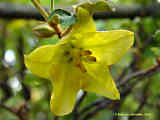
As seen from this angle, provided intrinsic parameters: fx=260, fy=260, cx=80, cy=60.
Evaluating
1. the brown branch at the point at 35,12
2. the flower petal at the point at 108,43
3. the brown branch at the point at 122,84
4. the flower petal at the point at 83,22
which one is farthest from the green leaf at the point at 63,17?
the brown branch at the point at 35,12

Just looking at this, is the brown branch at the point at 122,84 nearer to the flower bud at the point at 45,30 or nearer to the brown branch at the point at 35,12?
the flower bud at the point at 45,30

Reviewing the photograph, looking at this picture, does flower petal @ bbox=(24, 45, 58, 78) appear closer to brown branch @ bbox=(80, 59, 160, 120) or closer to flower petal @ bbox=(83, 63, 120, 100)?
flower petal @ bbox=(83, 63, 120, 100)

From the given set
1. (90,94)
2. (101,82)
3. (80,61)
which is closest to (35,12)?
(90,94)

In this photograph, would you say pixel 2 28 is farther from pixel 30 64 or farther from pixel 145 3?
pixel 30 64

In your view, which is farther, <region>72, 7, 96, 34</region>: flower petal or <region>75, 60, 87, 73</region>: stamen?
<region>75, 60, 87, 73</region>: stamen

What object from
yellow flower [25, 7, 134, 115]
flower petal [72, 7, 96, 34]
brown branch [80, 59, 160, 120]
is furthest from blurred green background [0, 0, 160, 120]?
flower petal [72, 7, 96, 34]
